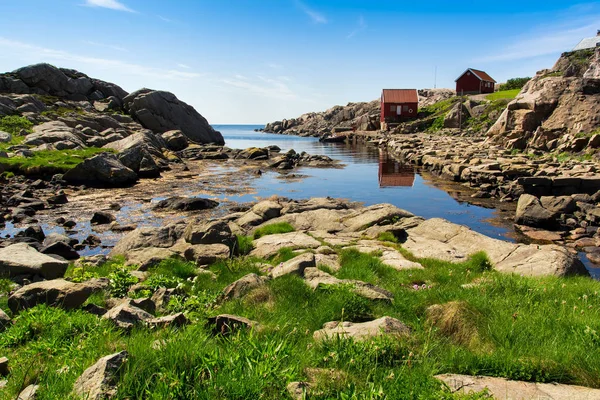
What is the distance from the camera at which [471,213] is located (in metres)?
21.7

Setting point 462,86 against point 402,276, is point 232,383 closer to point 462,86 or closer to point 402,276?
point 402,276

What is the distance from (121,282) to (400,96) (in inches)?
3755

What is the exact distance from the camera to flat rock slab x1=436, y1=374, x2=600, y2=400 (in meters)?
3.90

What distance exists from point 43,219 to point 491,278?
20613 millimetres

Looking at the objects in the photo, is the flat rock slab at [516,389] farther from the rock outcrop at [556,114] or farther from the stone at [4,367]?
the rock outcrop at [556,114]

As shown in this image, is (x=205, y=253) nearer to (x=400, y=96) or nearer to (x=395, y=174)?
(x=395, y=174)

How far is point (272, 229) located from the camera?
598 inches

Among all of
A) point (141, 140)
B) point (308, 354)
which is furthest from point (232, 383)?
point (141, 140)

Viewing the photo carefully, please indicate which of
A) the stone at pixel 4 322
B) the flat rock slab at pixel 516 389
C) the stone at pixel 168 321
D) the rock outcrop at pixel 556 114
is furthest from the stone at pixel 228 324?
the rock outcrop at pixel 556 114

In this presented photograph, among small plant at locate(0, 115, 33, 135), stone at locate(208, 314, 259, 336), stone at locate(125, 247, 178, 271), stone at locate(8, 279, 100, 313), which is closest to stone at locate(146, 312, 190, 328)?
stone at locate(208, 314, 259, 336)

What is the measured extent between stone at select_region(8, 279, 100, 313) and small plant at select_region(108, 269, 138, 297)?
4.06 ft

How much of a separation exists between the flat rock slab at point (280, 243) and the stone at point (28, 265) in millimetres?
4991

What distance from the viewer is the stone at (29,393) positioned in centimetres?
344

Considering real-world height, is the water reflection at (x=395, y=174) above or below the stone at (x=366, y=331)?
below
